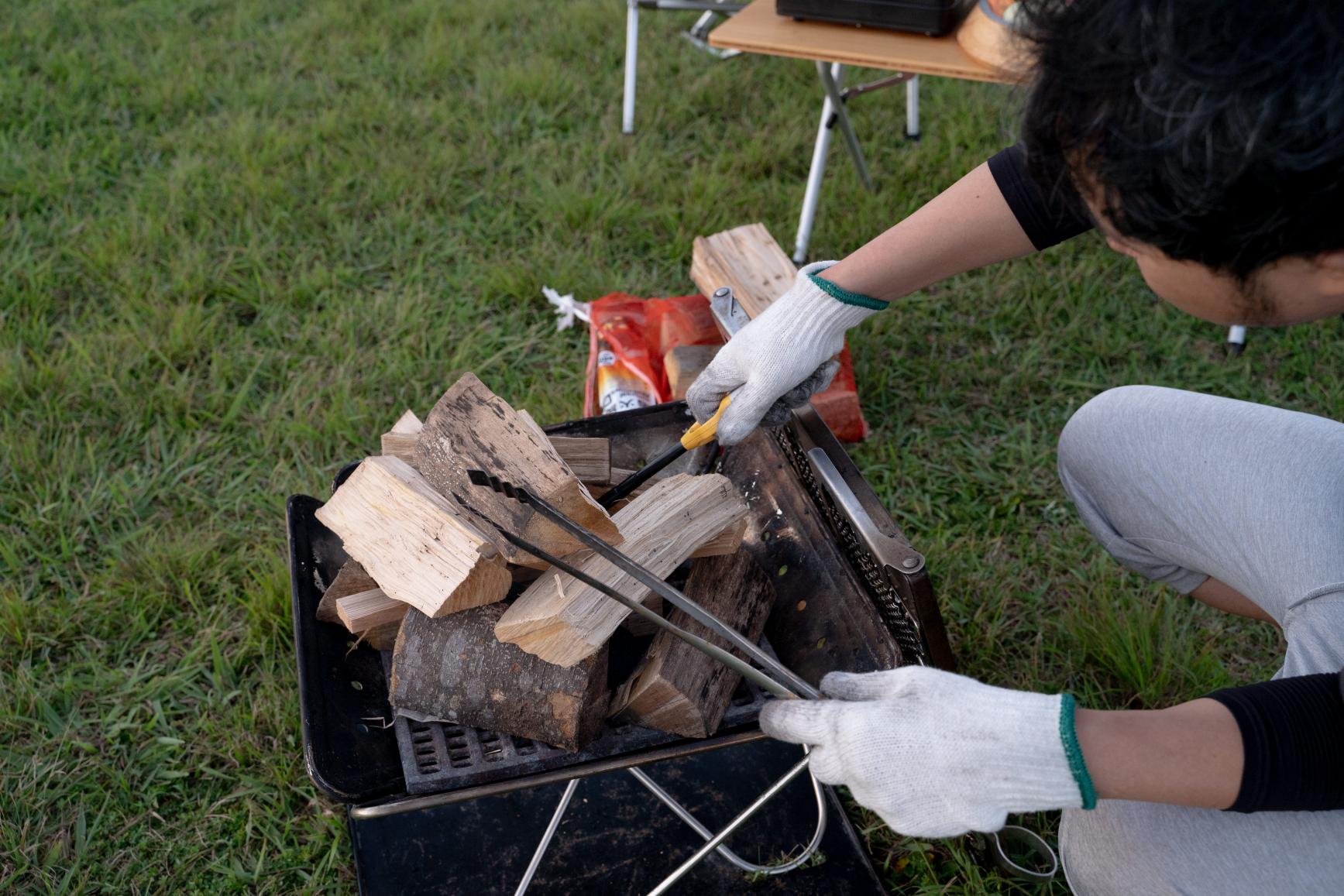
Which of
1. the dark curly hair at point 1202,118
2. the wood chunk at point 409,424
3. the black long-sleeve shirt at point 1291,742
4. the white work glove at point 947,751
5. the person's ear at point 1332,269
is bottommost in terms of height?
the wood chunk at point 409,424

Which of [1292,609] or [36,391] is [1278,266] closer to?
[1292,609]

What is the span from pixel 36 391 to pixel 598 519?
83.3 inches

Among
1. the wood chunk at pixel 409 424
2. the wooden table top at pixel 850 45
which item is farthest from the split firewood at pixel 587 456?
the wooden table top at pixel 850 45

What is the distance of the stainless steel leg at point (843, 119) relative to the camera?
10.3ft

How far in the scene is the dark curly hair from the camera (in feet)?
3.16

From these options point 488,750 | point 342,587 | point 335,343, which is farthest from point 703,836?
point 335,343

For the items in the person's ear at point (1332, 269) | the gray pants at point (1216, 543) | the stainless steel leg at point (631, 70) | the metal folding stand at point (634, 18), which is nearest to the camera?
the person's ear at point (1332, 269)

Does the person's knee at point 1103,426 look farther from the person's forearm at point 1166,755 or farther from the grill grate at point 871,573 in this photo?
the person's forearm at point 1166,755

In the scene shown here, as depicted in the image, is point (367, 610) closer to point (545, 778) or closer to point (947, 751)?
point (545, 778)

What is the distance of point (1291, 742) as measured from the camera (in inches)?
45.3

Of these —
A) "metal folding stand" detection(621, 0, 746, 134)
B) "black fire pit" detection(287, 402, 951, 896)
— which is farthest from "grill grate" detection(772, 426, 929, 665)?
"metal folding stand" detection(621, 0, 746, 134)

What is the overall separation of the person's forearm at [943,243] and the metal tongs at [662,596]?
709 millimetres

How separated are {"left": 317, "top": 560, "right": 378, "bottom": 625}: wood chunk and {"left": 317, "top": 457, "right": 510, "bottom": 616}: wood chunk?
63 millimetres

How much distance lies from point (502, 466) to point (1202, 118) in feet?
3.23
